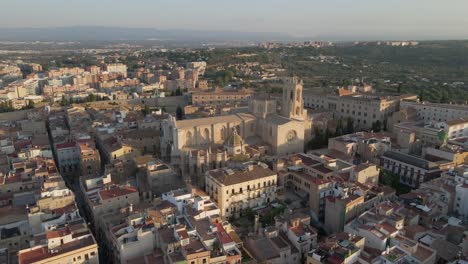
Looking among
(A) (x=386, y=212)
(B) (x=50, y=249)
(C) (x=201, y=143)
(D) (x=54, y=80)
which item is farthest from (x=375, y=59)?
(B) (x=50, y=249)

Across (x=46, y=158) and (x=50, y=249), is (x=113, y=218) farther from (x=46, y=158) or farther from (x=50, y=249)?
(x=46, y=158)

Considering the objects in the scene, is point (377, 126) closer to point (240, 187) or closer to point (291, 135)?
point (291, 135)

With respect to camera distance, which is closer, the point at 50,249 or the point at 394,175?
the point at 50,249

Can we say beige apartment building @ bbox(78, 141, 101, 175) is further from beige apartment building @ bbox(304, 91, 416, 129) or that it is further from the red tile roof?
beige apartment building @ bbox(304, 91, 416, 129)

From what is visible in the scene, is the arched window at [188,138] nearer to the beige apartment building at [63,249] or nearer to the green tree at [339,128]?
the beige apartment building at [63,249]

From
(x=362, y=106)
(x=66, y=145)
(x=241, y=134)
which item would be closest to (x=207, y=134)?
(x=241, y=134)

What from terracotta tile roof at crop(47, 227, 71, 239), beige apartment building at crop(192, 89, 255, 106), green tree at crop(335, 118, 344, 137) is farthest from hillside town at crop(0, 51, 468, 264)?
beige apartment building at crop(192, 89, 255, 106)

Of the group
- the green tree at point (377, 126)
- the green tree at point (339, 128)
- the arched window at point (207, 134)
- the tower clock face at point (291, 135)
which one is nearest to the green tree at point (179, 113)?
the arched window at point (207, 134)
